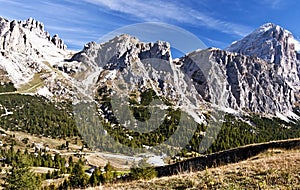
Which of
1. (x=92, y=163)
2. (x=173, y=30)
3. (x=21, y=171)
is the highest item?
(x=173, y=30)

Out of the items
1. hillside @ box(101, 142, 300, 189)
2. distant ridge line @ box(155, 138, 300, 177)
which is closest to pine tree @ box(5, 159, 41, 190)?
distant ridge line @ box(155, 138, 300, 177)

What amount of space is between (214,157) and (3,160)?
142 m

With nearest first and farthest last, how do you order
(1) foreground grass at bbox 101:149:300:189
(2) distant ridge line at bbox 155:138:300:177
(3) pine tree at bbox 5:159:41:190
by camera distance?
(1) foreground grass at bbox 101:149:300:189
(2) distant ridge line at bbox 155:138:300:177
(3) pine tree at bbox 5:159:41:190

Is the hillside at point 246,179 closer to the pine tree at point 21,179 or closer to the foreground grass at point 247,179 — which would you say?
the foreground grass at point 247,179

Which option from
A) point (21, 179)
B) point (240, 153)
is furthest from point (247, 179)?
point (21, 179)

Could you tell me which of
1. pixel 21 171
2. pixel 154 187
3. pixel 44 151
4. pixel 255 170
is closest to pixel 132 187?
pixel 154 187

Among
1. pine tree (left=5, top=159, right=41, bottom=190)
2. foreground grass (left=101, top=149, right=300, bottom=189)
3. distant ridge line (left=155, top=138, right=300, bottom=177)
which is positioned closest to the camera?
foreground grass (left=101, top=149, right=300, bottom=189)

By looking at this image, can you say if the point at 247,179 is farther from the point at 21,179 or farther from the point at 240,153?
the point at 21,179

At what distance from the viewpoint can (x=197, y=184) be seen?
13.5 meters

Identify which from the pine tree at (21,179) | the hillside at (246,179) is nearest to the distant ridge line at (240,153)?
the hillside at (246,179)

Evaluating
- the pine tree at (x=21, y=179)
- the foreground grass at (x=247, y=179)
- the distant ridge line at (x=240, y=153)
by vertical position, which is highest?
the foreground grass at (x=247, y=179)

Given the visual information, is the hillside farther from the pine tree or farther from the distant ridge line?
the pine tree

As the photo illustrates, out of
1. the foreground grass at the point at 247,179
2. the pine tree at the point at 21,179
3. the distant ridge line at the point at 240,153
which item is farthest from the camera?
the pine tree at the point at 21,179

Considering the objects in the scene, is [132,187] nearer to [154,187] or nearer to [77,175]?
[154,187]
